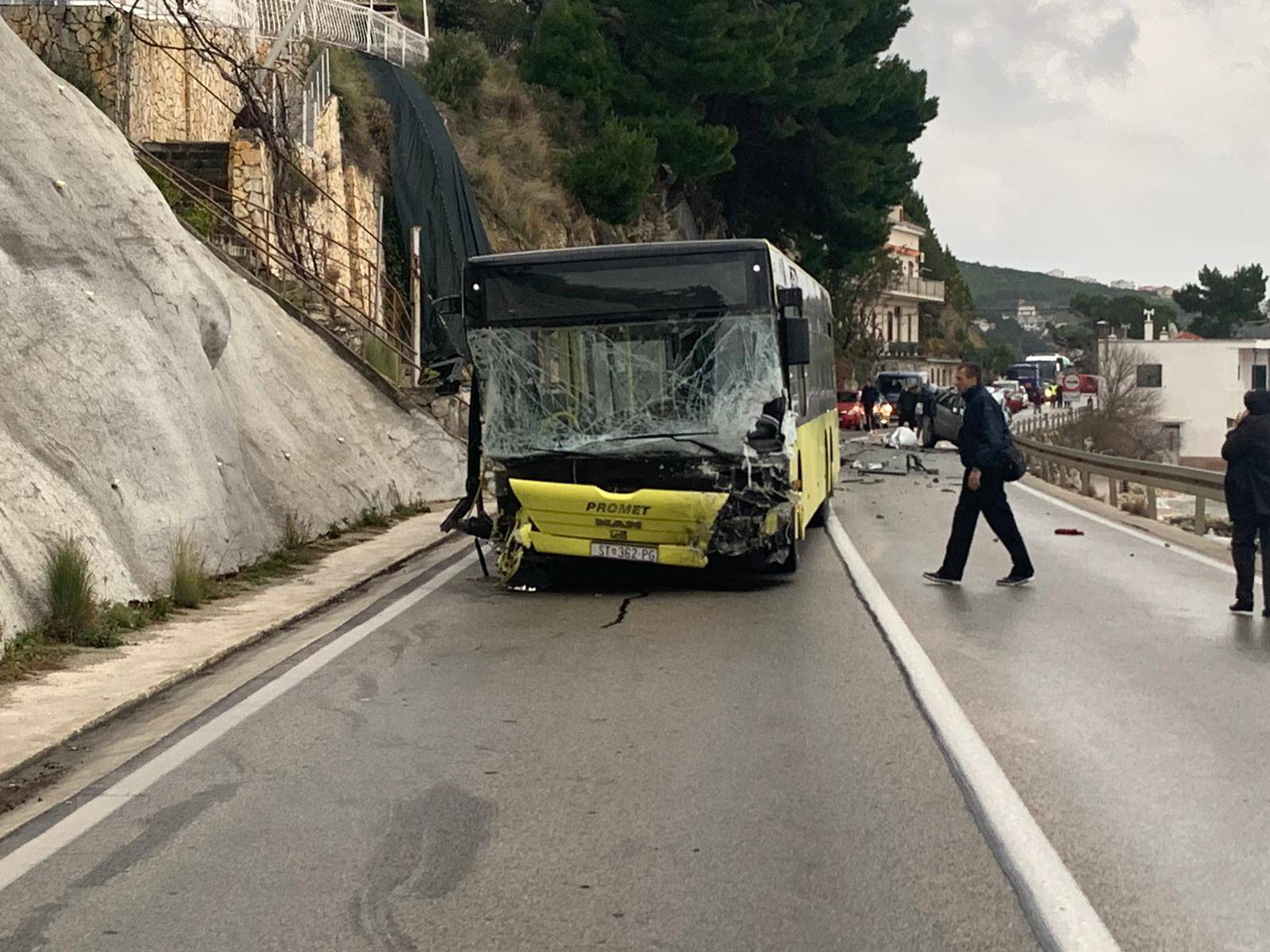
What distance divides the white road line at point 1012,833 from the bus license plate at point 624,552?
11.7 feet

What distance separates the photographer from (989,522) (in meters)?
14.4

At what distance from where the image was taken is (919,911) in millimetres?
5402

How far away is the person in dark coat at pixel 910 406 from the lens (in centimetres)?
5291

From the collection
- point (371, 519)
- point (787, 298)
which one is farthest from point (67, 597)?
point (371, 519)

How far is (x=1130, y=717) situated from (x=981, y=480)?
5.74 m

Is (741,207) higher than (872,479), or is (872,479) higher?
(741,207)

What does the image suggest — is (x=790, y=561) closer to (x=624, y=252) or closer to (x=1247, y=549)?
(x=624, y=252)

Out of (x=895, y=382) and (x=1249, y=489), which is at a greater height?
(x=1249, y=489)

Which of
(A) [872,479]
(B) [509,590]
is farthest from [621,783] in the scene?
(A) [872,479]

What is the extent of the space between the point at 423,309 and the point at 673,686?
2416 cm

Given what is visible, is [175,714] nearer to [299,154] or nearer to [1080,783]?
[1080,783]

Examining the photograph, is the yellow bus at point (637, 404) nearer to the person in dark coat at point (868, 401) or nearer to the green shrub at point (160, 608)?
the green shrub at point (160, 608)

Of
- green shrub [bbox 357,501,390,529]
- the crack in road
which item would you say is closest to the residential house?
green shrub [bbox 357,501,390,529]

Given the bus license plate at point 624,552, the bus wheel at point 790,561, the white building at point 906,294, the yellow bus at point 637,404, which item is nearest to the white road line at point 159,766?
the bus license plate at point 624,552
